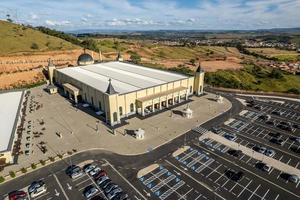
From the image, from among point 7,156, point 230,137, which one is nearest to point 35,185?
point 7,156

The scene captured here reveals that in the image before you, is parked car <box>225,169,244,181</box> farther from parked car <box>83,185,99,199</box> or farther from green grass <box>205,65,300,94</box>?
green grass <box>205,65,300,94</box>

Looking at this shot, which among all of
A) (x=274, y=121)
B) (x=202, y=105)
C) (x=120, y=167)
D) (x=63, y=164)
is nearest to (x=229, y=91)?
(x=202, y=105)

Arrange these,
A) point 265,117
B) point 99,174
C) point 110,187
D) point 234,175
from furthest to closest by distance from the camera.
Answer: point 265,117 → point 234,175 → point 99,174 → point 110,187

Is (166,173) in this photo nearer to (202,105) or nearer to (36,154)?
(36,154)

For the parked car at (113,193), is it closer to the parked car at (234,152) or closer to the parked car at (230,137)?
the parked car at (234,152)

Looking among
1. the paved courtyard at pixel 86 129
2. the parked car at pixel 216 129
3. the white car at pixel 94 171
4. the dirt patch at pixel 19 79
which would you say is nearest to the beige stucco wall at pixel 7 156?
the paved courtyard at pixel 86 129

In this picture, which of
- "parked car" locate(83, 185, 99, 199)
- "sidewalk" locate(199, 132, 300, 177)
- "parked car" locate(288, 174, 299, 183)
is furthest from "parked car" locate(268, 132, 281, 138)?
"parked car" locate(83, 185, 99, 199)

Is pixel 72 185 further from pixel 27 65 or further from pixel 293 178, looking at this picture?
pixel 27 65
